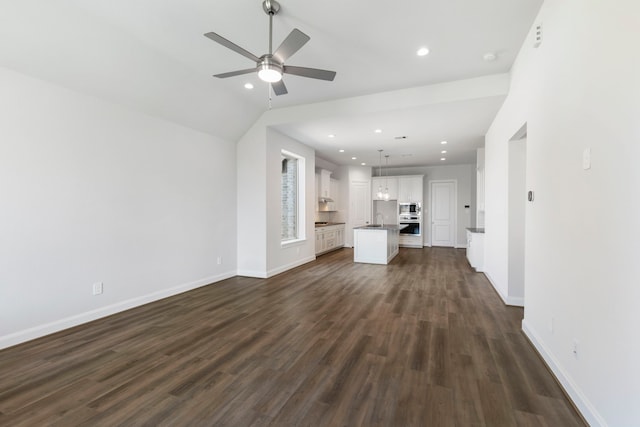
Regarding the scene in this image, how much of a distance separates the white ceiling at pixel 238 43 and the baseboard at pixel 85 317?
8.61 ft

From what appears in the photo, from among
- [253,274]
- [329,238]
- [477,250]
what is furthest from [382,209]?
[253,274]

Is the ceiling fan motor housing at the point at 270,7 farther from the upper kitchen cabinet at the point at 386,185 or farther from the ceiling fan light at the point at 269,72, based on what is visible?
the upper kitchen cabinet at the point at 386,185

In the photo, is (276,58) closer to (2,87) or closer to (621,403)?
(2,87)

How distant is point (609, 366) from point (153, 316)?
422 centimetres

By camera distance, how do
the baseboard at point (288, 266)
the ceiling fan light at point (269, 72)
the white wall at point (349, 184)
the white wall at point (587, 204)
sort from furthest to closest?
the white wall at point (349, 184) → the baseboard at point (288, 266) → the ceiling fan light at point (269, 72) → the white wall at point (587, 204)

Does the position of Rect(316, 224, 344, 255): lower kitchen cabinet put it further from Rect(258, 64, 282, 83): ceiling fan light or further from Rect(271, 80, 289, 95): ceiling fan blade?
Rect(258, 64, 282, 83): ceiling fan light

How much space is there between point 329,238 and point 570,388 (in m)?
7.19

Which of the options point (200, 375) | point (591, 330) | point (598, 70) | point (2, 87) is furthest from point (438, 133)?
point (2, 87)

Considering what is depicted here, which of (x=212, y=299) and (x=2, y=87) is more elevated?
(x=2, y=87)

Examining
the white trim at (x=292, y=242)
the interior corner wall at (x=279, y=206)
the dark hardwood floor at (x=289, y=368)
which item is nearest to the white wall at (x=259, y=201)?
the interior corner wall at (x=279, y=206)

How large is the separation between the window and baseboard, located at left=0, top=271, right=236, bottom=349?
252 centimetres

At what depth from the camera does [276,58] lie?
2.50 m

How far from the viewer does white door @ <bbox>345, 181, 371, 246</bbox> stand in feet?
33.8

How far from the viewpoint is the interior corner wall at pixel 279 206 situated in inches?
221
